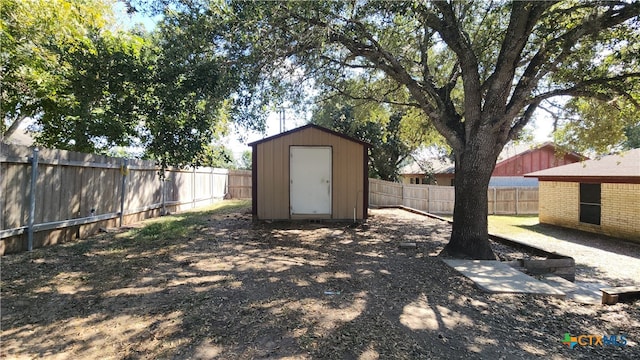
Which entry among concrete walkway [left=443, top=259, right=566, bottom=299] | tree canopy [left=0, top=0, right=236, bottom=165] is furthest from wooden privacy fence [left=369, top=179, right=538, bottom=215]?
concrete walkway [left=443, top=259, right=566, bottom=299]

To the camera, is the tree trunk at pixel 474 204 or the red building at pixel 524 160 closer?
the tree trunk at pixel 474 204

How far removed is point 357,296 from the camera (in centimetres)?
388

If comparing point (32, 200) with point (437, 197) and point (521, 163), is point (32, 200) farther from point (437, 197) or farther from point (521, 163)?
point (521, 163)

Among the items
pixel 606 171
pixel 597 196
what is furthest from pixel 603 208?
pixel 606 171

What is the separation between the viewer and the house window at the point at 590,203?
441 inches

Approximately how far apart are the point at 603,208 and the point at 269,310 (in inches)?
490

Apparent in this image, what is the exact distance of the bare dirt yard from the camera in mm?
2691

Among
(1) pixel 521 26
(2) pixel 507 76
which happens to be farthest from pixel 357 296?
(1) pixel 521 26

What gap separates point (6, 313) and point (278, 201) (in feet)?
22.1

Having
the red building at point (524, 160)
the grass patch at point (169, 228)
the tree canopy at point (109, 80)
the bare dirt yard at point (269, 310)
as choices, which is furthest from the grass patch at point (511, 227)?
the tree canopy at point (109, 80)

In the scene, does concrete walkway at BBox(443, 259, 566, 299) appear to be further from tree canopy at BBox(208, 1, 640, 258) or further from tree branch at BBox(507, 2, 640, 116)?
tree branch at BBox(507, 2, 640, 116)

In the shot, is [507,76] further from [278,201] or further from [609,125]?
[278,201]

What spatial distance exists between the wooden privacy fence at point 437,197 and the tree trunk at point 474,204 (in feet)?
32.0

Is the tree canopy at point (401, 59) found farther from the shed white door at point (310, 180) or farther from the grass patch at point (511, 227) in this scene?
the grass patch at point (511, 227)
